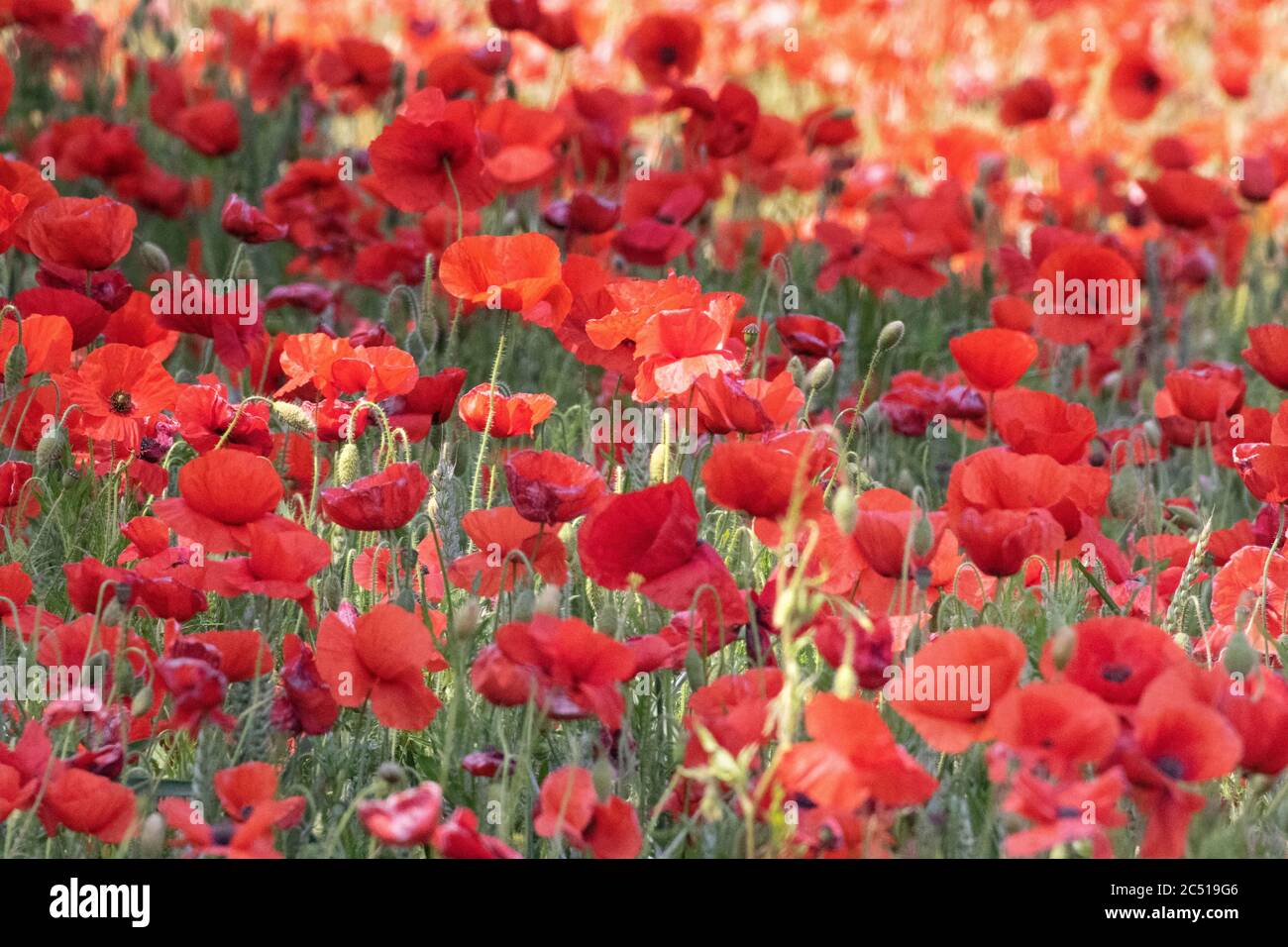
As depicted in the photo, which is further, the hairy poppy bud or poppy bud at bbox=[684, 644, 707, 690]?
the hairy poppy bud

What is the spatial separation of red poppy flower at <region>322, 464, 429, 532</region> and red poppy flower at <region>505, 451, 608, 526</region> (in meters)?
0.10

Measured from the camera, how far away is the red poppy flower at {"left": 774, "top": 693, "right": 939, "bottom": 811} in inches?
57.2

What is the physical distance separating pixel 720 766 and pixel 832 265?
214cm

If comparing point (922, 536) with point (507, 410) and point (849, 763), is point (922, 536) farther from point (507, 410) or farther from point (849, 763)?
point (507, 410)

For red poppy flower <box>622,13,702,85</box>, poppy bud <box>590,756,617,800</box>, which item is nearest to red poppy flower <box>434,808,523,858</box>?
poppy bud <box>590,756,617,800</box>

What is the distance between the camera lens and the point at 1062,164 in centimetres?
473

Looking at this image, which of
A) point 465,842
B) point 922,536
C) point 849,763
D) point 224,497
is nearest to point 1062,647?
point 849,763

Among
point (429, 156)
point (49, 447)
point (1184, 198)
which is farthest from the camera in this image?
point (1184, 198)

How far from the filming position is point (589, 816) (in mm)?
1565

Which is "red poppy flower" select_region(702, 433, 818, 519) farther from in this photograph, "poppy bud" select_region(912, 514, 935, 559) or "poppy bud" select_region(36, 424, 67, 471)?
"poppy bud" select_region(36, 424, 67, 471)

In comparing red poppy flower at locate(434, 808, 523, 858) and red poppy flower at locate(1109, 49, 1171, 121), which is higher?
red poppy flower at locate(1109, 49, 1171, 121)

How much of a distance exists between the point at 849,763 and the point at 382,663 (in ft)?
1.70

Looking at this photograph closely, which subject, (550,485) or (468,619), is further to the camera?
(550,485)
